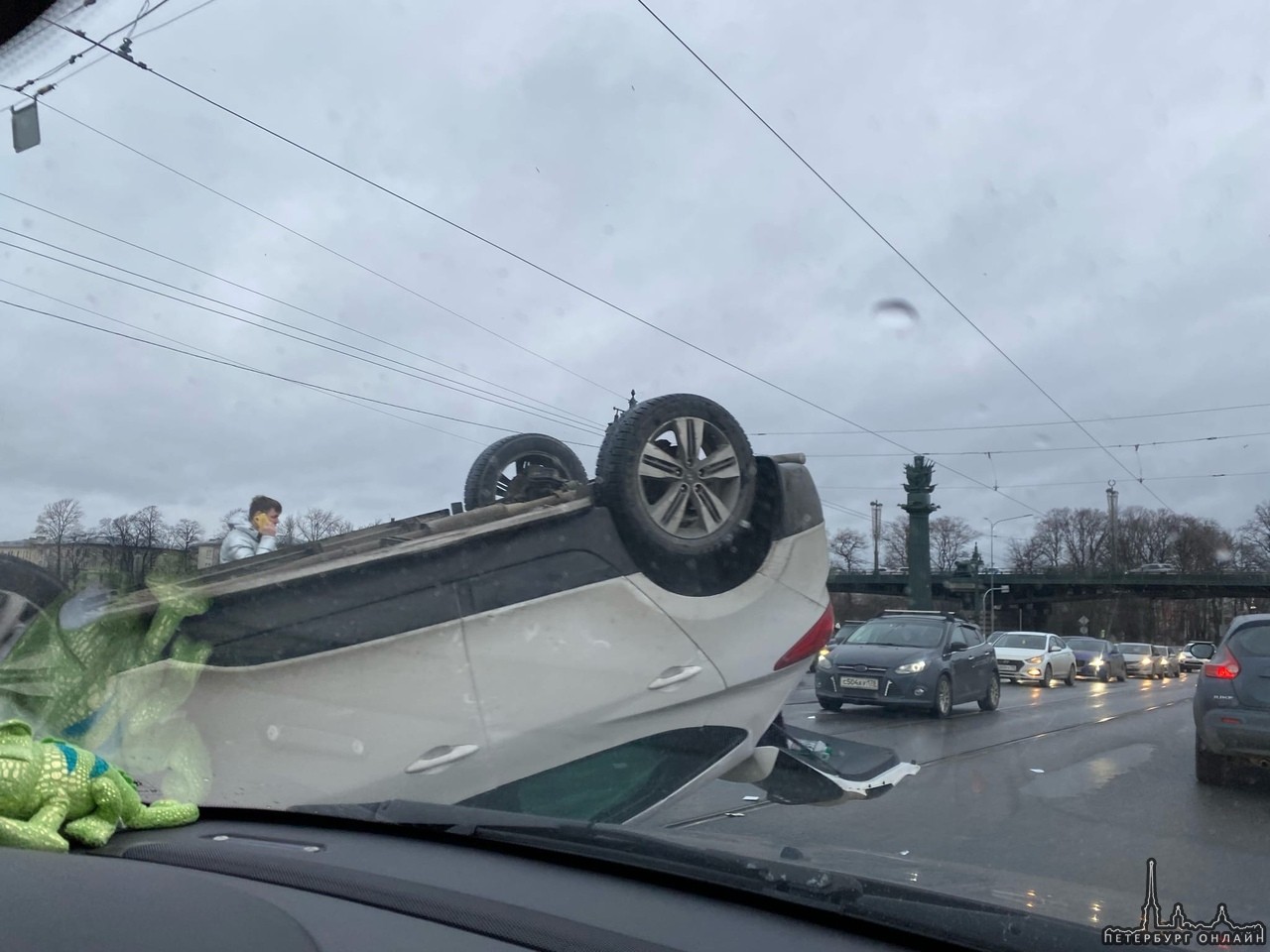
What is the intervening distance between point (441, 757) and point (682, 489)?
1482 millimetres

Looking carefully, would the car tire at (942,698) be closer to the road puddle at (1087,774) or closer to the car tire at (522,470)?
the road puddle at (1087,774)

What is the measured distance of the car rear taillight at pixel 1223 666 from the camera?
800 cm

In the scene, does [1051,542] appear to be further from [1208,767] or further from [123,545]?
[123,545]

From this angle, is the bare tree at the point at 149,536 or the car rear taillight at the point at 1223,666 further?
the car rear taillight at the point at 1223,666

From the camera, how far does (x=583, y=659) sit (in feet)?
13.0

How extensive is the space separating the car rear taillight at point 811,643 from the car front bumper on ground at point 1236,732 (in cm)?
453

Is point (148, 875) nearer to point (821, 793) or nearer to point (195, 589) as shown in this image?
point (195, 589)

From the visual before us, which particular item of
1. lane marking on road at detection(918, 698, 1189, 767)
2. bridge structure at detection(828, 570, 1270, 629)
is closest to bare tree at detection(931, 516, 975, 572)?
bridge structure at detection(828, 570, 1270, 629)

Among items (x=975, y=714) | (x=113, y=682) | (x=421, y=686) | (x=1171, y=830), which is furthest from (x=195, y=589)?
(x=975, y=714)

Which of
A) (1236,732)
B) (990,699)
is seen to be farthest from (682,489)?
(990,699)

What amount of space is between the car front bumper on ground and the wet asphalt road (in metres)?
0.29

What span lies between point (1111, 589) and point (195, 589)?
49.7 m

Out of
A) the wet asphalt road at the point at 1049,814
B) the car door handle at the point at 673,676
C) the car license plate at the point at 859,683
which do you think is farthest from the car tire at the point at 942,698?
the car door handle at the point at 673,676

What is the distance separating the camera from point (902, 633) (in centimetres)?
1258
